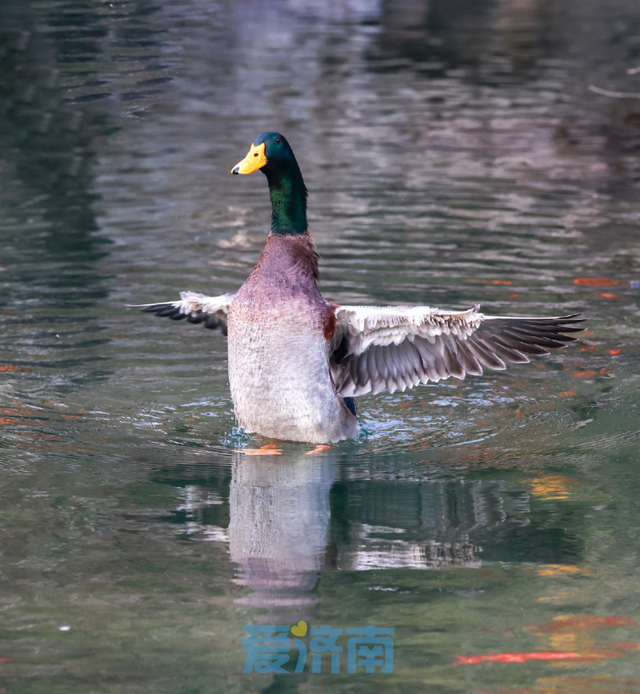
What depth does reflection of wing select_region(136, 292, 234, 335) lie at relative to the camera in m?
8.17

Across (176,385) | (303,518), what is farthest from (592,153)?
(303,518)

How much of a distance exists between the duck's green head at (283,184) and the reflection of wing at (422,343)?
2.43 feet

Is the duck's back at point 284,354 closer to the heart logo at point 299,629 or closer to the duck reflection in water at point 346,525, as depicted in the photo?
the duck reflection in water at point 346,525

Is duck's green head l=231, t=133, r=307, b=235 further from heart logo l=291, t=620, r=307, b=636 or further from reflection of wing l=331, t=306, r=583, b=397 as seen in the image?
heart logo l=291, t=620, r=307, b=636

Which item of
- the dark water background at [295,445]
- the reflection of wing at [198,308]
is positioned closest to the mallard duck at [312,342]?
the dark water background at [295,445]

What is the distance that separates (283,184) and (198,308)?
129 cm

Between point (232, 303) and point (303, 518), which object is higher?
point (232, 303)

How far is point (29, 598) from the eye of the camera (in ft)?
17.0

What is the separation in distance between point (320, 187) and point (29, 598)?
36.0 ft

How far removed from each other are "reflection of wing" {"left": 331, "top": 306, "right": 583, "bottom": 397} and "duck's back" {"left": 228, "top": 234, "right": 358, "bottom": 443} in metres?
0.19

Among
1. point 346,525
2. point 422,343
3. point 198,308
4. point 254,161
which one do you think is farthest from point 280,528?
point 198,308

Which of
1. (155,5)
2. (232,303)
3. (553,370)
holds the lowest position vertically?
(553,370)

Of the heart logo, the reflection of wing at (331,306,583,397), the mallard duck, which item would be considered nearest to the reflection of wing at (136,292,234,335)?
the mallard duck

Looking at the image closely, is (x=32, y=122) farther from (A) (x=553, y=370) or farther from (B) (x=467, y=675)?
(B) (x=467, y=675)
